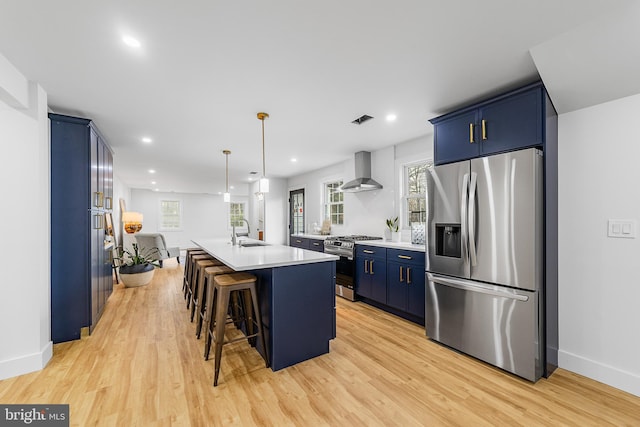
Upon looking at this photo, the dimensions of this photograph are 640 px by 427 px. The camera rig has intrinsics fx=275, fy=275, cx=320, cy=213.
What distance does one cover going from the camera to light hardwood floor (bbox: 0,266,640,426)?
Answer: 5.68ft

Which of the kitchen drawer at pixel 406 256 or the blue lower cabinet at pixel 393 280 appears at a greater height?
the kitchen drawer at pixel 406 256

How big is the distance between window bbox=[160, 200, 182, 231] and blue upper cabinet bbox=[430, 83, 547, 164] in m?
10.5

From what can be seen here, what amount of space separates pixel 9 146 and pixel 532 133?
4188 millimetres

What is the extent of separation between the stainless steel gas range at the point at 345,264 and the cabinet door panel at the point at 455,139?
72.7 inches

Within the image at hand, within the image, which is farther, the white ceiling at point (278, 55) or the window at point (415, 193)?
the window at point (415, 193)

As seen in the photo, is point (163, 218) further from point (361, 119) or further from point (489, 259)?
point (489, 259)

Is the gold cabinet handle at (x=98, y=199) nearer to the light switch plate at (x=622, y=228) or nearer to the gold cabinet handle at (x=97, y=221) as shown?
the gold cabinet handle at (x=97, y=221)

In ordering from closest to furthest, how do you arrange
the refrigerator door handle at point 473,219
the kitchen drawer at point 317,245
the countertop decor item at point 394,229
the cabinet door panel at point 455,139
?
the refrigerator door handle at point 473,219 → the cabinet door panel at point 455,139 → the countertop decor item at point 394,229 → the kitchen drawer at point 317,245

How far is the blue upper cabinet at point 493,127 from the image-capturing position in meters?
2.17

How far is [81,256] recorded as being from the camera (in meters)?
2.85

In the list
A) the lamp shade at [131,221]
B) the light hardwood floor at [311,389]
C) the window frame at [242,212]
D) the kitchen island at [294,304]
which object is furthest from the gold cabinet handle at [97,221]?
the window frame at [242,212]

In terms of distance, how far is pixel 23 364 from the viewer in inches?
87.2

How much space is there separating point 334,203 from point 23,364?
4.83m

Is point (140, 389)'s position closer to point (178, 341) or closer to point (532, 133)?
point (178, 341)
